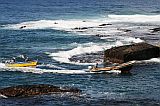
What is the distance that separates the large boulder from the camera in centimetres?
5503

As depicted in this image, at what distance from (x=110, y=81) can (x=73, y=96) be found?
7.48m

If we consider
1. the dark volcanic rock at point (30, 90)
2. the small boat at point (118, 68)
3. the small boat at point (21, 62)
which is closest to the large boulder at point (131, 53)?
the small boat at point (118, 68)

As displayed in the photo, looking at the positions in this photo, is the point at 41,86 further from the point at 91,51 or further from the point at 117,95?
the point at 91,51

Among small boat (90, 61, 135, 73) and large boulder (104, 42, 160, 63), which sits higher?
large boulder (104, 42, 160, 63)

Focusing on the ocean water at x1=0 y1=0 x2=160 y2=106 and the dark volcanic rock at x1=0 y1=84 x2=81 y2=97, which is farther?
the dark volcanic rock at x1=0 y1=84 x2=81 y2=97

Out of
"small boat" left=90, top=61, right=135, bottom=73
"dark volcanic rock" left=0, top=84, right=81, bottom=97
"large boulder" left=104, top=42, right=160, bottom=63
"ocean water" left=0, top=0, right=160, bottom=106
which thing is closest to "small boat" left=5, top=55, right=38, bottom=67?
"ocean water" left=0, top=0, right=160, bottom=106

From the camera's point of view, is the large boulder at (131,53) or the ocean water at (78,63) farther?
the large boulder at (131,53)

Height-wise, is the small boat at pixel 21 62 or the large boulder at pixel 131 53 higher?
the large boulder at pixel 131 53

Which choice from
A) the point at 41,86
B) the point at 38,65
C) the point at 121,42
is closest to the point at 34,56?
the point at 38,65

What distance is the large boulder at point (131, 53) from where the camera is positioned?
55031mm

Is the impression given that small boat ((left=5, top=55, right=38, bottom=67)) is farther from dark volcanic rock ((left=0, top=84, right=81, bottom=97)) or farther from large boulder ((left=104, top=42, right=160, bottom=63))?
dark volcanic rock ((left=0, top=84, right=81, bottom=97))

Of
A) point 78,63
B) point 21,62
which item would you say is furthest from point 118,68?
point 21,62

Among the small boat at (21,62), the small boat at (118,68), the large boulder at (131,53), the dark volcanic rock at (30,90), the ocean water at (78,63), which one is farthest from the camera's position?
the large boulder at (131,53)

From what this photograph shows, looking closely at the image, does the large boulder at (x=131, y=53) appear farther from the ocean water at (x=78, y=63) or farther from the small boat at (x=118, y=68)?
the small boat at (x=118, y=68)
